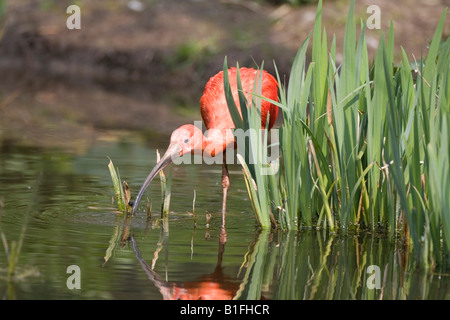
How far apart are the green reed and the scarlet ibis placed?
1.22 feet

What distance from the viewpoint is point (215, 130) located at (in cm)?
523

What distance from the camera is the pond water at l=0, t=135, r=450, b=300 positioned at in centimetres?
364

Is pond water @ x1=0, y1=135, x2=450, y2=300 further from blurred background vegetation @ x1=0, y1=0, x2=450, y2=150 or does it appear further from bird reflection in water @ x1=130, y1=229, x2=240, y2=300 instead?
blurred background vegetation @ x1=0, y1=0, x2=450, y2=150

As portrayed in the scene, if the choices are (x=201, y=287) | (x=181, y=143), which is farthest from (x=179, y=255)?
(x=181, y=143)

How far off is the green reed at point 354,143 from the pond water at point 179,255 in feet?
0.46

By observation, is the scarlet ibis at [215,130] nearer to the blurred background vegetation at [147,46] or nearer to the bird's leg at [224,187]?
the bird's leg at [224,187]

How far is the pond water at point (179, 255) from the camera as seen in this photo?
11.9 feet

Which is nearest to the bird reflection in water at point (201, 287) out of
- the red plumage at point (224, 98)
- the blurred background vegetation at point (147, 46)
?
the red plumage at point (224, 98)

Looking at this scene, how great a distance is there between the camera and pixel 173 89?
13.9 metres

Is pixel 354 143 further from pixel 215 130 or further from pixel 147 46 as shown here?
pixel 147 46

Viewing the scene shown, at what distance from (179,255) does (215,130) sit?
1.20 meters
